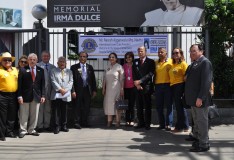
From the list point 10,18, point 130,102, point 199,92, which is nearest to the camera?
point 199,92

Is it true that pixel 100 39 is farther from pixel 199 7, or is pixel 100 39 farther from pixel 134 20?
pixel 199 7

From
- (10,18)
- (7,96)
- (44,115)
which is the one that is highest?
(10,18)

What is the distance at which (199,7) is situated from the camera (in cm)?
1139

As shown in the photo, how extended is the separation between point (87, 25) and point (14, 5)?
378 inches

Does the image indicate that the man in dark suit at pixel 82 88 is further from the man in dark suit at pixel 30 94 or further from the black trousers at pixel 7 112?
the black trousers at pixel 7 112

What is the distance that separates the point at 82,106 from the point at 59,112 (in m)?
0.69

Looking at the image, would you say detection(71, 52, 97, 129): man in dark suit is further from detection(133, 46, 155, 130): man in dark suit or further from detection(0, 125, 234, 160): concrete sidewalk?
detection(133, 46, 155, 130): man in dark suit

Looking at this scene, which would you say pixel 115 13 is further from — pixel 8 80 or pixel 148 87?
pixel 8 80

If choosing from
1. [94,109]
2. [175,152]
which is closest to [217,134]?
[175,152]

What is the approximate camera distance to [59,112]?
414 inches

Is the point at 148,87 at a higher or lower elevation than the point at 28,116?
higher

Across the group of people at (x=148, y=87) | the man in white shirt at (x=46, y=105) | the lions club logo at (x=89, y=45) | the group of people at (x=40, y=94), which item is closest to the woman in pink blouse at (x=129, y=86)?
the group of people at (x=148, y=87)

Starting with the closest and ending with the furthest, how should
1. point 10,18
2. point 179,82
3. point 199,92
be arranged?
point 199,92 < point 179,82 < point 10,18

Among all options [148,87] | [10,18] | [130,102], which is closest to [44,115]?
[130,102]
